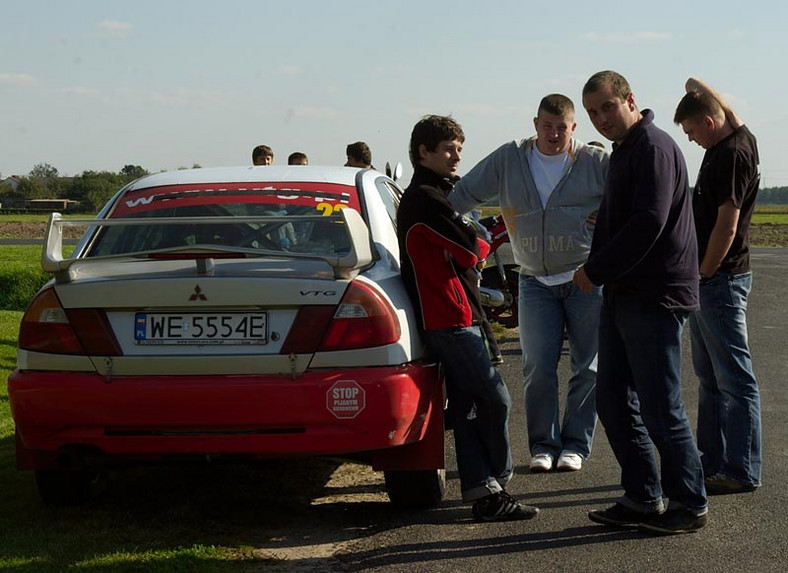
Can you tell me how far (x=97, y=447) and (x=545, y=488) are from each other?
88.7 inches

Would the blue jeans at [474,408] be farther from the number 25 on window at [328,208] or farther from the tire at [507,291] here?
the tire at [507,291]

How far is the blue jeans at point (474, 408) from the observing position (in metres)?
5.00

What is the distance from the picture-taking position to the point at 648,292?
480 cm

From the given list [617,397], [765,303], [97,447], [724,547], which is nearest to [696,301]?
[617,397]

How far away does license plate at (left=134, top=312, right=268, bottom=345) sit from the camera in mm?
4602

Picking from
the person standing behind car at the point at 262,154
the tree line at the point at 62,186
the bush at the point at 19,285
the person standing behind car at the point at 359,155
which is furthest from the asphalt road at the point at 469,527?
the tree line at the point at 62,186

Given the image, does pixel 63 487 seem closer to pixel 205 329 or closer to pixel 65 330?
pixel 65 330

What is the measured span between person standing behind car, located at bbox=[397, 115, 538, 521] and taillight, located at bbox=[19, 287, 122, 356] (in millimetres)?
1335

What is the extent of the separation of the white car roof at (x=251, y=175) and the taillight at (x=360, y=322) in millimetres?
1255

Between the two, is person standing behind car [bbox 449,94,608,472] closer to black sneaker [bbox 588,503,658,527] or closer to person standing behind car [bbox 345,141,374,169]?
black sneaker [bbox 588,503,658,527]

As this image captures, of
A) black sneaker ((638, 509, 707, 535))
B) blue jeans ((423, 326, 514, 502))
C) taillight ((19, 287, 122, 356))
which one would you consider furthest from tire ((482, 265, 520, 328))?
taillight ((19, 287, 122, 356))

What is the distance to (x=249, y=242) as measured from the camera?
548 centimetres

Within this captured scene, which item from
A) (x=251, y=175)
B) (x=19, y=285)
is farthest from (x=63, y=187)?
(x=251, y=175)

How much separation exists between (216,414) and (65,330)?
76 cm
